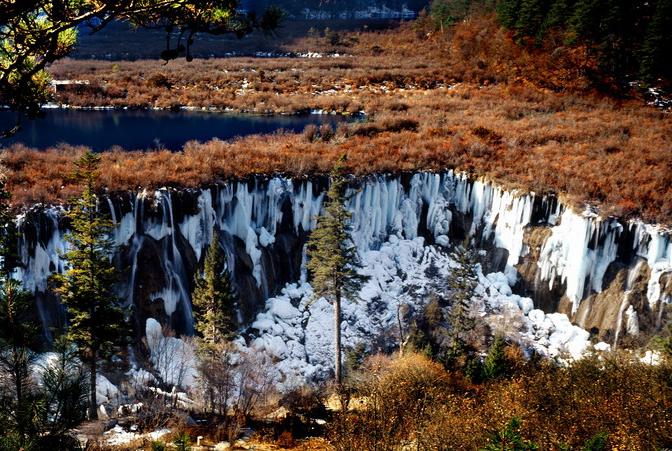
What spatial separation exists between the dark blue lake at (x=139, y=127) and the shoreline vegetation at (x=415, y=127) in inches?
158

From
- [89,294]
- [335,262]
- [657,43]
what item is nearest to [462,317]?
[335,262]

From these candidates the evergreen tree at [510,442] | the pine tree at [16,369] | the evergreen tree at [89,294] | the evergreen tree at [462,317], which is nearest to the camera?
the pine tree at [16,369]

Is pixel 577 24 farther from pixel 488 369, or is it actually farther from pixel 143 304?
pixel 143 304

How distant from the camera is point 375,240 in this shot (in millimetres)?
30781

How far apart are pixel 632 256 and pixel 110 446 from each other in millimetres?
24770

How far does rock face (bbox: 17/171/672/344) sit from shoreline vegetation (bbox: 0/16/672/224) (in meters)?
1.13

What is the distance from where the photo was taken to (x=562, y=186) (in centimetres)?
2858

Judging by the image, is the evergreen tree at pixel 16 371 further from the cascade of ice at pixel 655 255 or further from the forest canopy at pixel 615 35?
the forest canopy at pixel 615 35

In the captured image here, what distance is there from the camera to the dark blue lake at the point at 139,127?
4009 cm

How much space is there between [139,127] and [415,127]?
26569 millimetres

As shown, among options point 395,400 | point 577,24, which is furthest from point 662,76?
point 395,400

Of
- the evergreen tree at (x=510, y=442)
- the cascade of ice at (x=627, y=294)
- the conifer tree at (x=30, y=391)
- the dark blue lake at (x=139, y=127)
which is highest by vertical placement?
the dark blue lake at (x=139, y=127)

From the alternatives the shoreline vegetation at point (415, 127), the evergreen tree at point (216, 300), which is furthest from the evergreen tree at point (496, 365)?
the evergreen tree at point (216, 300)

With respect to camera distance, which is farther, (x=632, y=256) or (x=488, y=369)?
(x=632, y=256)
